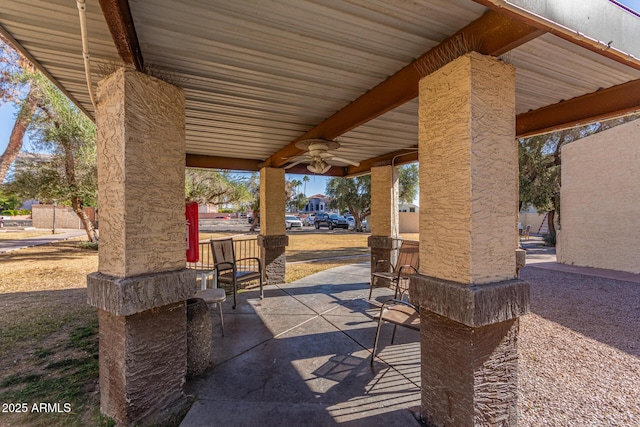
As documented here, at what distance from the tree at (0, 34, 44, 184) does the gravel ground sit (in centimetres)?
1337

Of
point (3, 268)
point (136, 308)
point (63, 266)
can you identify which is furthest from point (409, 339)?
point (3, 268)

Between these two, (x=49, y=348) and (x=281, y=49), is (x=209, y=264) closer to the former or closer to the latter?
(x=49, y=348)

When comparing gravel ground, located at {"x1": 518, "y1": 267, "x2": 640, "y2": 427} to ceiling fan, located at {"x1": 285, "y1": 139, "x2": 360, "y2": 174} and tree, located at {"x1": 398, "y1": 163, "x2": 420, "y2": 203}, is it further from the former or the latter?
tree, located at {"x1": 398, "y1": 163, "x2": 420, "y2": 203}

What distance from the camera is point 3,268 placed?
25.1 feet

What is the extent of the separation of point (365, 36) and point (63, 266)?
10358 mm

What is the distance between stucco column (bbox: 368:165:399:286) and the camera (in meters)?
5.49

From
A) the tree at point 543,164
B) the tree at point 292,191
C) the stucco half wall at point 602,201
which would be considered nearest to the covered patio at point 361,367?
the stucco half wall at point 602,201

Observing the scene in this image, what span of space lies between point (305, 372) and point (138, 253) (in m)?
1.75

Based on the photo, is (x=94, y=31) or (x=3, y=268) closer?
(x=94, y=31)

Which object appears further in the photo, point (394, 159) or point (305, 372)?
point (394, 159)

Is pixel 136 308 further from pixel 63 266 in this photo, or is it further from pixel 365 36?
pixel 63 266

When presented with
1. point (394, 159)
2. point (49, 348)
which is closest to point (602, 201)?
point (394, 159)

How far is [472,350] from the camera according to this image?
1691 mm

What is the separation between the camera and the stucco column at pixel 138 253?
1873 millimetres
